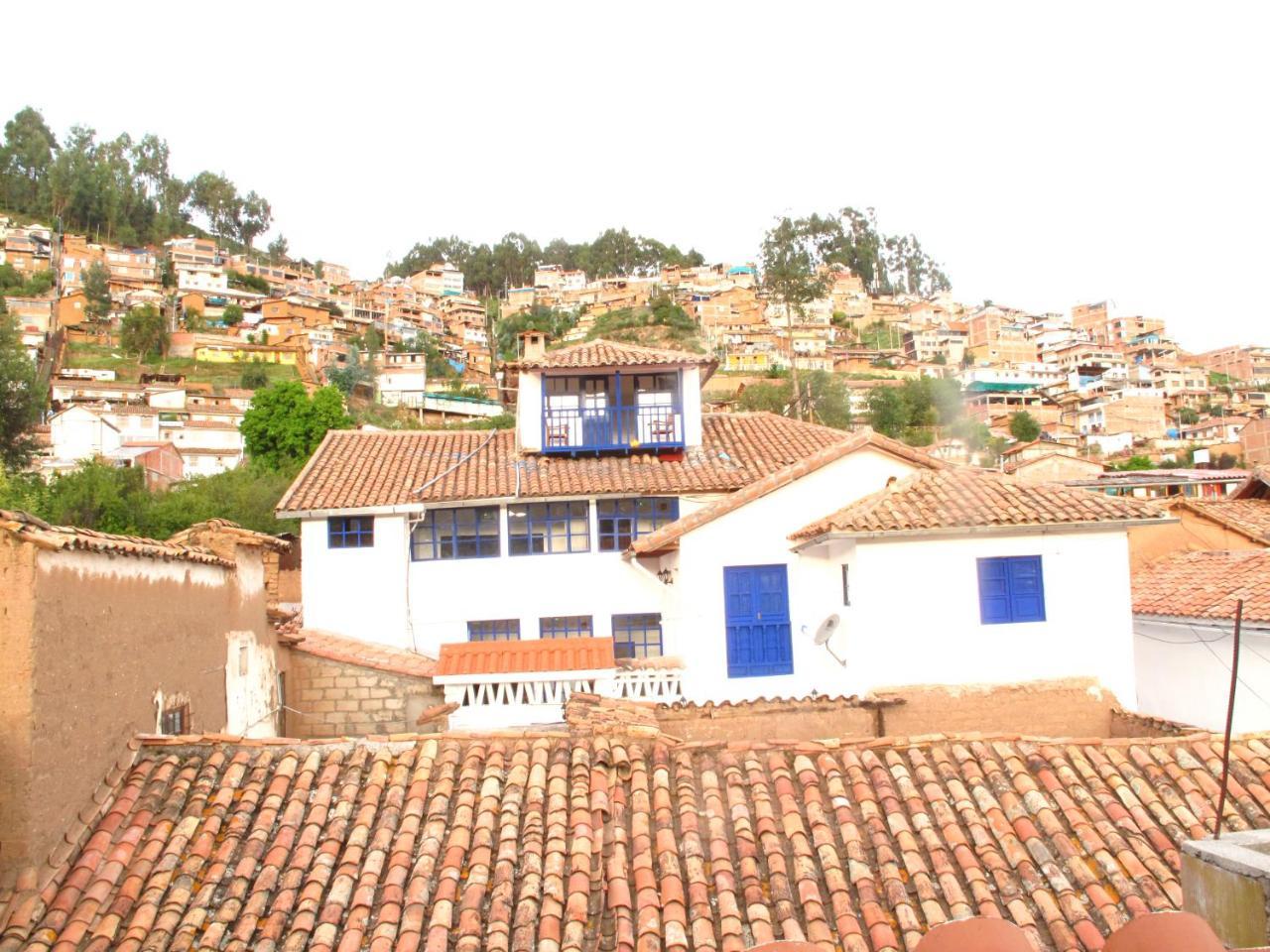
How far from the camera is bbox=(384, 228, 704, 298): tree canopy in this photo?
133 m

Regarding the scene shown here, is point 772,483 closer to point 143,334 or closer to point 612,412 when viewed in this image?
point 612,412

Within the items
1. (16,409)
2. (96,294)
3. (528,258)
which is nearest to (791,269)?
(16,409)

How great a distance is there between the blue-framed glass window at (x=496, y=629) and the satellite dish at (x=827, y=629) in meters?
7.61

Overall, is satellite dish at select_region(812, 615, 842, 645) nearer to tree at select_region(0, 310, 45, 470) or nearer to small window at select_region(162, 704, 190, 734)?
small window at select_region(162, 704, 190, 734)

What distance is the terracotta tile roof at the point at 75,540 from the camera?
5.86m

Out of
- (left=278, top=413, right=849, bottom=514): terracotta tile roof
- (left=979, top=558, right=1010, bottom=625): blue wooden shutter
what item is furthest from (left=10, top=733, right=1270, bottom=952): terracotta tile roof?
(left=278, top=413, right=849, bottom=514): terracotta tile roof

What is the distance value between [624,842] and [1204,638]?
12.7 metres

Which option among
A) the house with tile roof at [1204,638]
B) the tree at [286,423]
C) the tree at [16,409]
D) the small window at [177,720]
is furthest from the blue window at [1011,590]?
the tree at [16,409]

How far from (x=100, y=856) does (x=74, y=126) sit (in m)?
142

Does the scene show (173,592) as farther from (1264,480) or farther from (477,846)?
(1264,480)

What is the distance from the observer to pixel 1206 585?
51.8 feet

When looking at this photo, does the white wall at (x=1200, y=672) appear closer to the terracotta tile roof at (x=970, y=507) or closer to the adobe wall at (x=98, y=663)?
the terracotta tile roof at (x=970, y=507)

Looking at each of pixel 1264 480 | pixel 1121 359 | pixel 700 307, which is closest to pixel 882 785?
pixel 1264 480

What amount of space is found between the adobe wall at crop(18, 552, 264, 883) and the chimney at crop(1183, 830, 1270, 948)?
20.4ft
